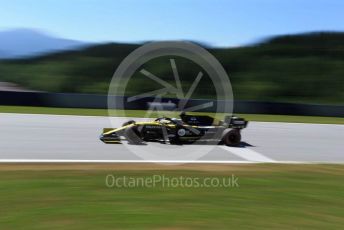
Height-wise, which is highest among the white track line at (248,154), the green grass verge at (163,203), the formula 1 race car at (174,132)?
the formula 1 race car at (174,132)

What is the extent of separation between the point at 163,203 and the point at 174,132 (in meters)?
5.05

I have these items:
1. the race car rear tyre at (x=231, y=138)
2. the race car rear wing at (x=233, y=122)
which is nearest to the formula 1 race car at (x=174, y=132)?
the race car rear tyre at (x=231, y=138)

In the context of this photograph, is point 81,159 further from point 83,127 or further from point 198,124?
point 83,127

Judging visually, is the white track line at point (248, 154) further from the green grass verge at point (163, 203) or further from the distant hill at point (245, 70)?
the distant hill at point (245, 70)

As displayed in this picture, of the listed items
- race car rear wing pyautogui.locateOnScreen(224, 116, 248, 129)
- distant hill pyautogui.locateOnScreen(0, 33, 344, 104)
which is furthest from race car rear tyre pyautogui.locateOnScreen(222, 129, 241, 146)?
distant hill pyautogui.locateOnScreen(0, 33, 344, 104)

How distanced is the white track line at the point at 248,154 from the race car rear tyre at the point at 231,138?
0.70 ft

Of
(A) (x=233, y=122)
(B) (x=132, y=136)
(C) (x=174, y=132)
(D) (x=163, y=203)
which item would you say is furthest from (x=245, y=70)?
(D) (x=163, y=203)

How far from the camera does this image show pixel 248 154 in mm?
10727

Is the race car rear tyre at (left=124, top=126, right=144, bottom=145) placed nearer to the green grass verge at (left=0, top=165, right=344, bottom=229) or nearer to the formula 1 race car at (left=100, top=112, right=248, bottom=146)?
the formula 1 race car at (left=100, top=112, right=248, bottom=146)

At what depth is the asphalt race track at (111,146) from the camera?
9.72 metres

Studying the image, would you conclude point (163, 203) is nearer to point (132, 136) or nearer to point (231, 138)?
point (132, 136)

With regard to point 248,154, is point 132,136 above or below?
above

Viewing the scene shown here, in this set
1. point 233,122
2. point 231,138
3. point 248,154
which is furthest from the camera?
point 233,122

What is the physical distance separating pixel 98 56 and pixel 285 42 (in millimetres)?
19203
